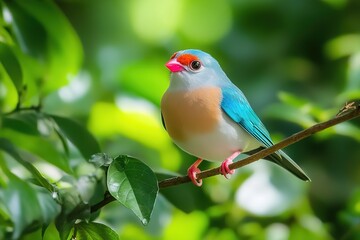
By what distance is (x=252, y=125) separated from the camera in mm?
1053

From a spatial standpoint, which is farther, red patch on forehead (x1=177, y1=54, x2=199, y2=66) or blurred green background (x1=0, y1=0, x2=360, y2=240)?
blurred green background (x1=0, y1=0, x2=360, y2=240)

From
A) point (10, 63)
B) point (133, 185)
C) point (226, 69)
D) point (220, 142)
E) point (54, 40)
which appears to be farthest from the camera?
point (226, 69)

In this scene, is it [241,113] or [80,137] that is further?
[80,137]

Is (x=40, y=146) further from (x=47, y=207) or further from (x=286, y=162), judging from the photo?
(x=286, y=162)

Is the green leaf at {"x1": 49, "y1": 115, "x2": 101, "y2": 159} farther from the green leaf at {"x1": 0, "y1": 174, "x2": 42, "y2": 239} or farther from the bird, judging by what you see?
the bird

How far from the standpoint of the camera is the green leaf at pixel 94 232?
0.93m

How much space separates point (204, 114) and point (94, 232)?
22cm

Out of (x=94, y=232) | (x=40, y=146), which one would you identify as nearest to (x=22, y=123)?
(x=40, y=146)

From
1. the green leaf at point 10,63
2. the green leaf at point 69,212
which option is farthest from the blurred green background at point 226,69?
the green leaf at point 69,212

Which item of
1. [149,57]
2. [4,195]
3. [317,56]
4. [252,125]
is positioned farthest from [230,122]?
[317,56]

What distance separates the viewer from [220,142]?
3.23 feet

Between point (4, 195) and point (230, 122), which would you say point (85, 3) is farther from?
point (230, 122)

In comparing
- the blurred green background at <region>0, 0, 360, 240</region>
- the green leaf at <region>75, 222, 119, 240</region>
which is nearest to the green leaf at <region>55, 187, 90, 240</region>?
the green leaf at <region>75, 222, 119, 240</region>

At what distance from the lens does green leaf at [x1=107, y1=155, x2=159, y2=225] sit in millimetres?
861
